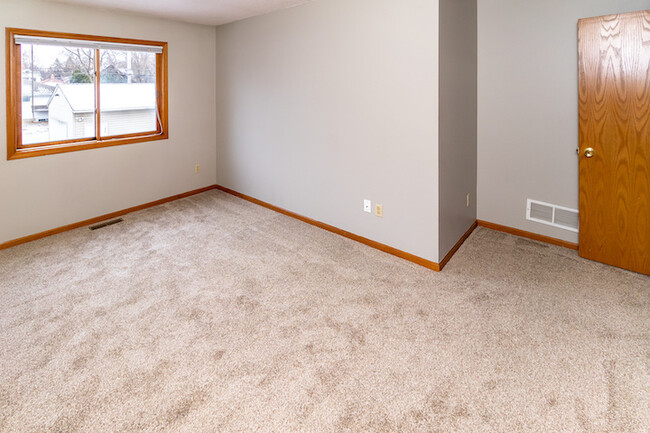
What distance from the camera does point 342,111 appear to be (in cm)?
370

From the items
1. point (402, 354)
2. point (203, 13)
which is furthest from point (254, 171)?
point (402, 354)

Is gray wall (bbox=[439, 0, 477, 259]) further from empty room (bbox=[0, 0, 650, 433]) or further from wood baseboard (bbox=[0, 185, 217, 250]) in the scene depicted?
wood baseboard (bbox=[0, 185, 217, 250])

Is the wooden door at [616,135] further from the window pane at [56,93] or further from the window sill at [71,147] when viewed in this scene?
the window pane at [56,93]

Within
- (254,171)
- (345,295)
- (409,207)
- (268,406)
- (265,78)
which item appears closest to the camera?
(268,406)

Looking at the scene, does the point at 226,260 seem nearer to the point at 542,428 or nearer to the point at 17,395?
the point at 17,395

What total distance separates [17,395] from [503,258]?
340 cm

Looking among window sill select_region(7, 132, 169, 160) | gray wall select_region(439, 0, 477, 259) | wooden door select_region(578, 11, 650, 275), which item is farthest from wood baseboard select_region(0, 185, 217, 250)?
wooden door select_region(578, 11, 650, 275)

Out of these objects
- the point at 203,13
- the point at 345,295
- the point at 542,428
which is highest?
the point at 203,13

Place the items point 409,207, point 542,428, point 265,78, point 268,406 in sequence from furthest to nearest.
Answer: point 265,78 < point 409,207 < point 268,406 < point 542,428

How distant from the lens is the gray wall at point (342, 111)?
121 inches

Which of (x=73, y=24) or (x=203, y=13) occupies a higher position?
(x=203, y=13)

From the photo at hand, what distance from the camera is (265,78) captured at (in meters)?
4.54

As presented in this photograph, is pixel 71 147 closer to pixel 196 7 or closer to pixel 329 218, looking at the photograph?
pixel 196 7

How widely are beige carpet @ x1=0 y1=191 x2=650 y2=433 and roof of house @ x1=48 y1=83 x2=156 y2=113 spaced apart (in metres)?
1.57
